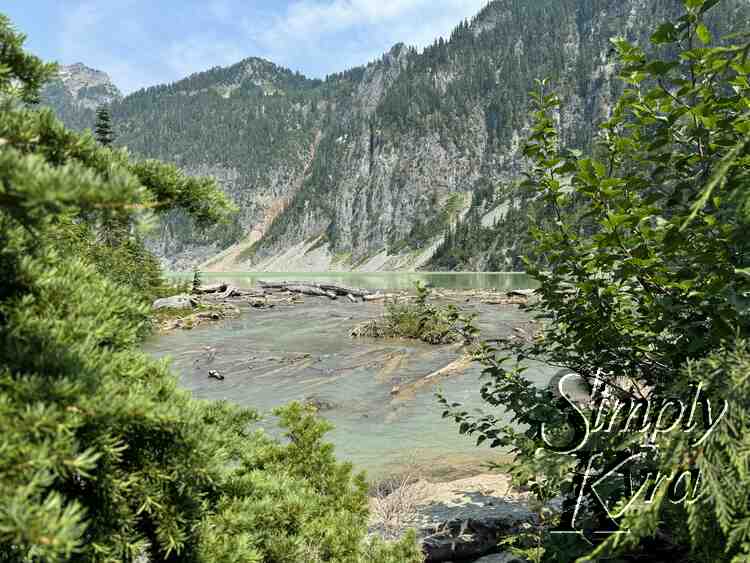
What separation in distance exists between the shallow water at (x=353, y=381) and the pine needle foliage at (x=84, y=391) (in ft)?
2.00

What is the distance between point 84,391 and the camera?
153 centimetres

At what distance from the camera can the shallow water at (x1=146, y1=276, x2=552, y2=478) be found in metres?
10.3

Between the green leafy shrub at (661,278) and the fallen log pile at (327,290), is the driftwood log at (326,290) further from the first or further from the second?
the green leafy shrub at (661,278)

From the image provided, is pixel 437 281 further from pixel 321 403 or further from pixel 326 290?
pixel 321 403

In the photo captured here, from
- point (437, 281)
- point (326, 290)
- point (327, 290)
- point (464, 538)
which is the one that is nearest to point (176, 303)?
point (326, 290)

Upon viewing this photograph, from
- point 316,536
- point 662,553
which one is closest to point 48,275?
point 316,536

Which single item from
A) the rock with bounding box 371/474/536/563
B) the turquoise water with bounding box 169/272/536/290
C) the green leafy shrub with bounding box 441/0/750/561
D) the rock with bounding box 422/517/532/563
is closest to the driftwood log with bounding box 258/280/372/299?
the turquoise water with bounding box 169/272/536/290

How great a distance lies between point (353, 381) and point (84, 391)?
16.0 metres

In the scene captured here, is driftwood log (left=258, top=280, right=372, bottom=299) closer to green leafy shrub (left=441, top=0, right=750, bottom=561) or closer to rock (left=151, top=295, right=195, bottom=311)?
rock (left=151, top=295, right=195, bottom=311)

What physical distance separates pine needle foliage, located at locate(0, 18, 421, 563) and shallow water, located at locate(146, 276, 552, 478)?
24.0 inches

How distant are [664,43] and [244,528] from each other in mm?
3935

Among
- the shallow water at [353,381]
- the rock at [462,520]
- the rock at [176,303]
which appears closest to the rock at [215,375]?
the shallow water at [353,381]

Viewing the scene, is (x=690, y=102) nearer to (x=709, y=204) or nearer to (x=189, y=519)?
(x=709, y=204)

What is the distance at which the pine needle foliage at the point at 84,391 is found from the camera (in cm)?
122
